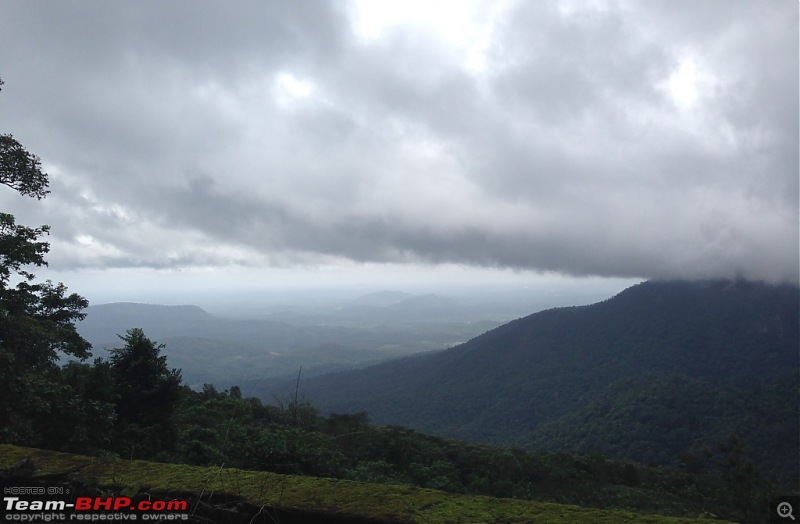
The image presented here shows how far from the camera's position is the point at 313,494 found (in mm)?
3033

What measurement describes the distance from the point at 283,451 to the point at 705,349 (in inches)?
6736

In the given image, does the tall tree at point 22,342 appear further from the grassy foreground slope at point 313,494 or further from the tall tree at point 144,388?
the grassy foreground slope at point 313,494

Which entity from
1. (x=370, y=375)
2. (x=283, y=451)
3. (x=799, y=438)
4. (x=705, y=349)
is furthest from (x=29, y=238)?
(x=705, y=349)

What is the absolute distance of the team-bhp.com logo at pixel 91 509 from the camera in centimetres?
304

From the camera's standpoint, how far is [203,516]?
2.98m

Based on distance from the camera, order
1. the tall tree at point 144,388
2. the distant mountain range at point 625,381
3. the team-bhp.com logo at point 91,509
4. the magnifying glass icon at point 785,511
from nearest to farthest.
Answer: the team-bhp.com logo at point 91,509 → the magnifying glass icon at point 785,511 → the tall tree at point 144,388 → the distant mountain range at point 625,381

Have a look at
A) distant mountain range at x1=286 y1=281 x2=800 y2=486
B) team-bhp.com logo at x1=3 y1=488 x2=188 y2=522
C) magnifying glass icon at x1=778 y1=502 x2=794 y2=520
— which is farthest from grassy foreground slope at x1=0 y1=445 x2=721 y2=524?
distant mountain range at x1=286 y1=281 x2=800 y2=486

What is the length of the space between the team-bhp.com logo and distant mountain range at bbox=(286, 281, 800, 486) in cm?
5486

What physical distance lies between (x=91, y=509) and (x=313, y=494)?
67.3 inches

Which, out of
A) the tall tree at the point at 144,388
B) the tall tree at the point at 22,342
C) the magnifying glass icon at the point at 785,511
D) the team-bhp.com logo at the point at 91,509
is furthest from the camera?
the tall tree at the point at 144,388

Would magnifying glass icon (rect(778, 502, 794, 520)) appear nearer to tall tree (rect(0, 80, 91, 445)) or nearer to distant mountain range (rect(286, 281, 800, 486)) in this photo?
tall tree (rect(0, 80, 91, 445))

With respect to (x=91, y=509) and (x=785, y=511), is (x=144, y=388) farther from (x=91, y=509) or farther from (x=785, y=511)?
(x=785, y=511)

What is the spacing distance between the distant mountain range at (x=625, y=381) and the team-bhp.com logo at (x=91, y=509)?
180 feet

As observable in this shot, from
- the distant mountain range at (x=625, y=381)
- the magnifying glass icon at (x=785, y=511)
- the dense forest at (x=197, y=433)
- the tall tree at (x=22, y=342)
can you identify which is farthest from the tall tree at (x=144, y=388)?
the distant mountain range at (x=625, y=381)
